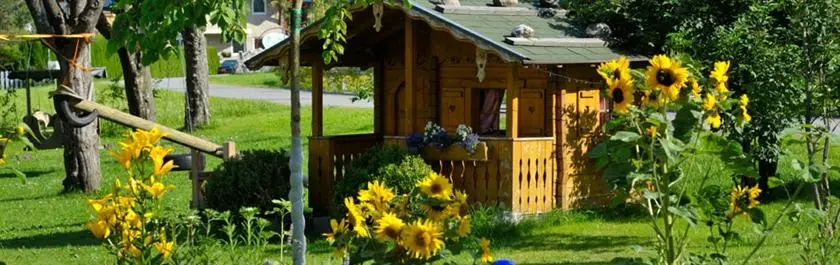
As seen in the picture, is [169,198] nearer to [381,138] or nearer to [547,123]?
[381,138]

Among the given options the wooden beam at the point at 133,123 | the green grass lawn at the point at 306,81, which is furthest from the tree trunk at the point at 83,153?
the green grass lawn at the point at 306,81

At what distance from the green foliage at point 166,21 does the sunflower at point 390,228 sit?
108 inches

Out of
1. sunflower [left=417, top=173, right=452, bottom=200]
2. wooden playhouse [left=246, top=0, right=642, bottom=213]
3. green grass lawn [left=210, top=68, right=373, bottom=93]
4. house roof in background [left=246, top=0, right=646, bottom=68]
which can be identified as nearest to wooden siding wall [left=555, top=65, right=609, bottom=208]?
wooden playhouse [left=246, top=0, right=642, bottom=213]

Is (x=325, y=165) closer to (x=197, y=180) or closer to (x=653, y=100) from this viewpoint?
(x=197, y=180)

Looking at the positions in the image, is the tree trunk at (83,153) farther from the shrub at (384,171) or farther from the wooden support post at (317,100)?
the shrub at (384,171)

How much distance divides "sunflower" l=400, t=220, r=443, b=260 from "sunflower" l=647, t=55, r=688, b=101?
49.7 inches

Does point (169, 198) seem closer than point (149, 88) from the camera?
Yes

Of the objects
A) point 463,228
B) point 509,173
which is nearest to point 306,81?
point 509,173

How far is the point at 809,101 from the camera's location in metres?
11.1

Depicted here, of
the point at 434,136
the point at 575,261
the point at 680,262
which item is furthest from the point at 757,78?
the point at 680,262

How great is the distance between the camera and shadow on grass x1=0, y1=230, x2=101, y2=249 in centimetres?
1378

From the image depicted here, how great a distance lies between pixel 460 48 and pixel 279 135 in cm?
1321

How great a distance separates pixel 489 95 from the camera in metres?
14.8

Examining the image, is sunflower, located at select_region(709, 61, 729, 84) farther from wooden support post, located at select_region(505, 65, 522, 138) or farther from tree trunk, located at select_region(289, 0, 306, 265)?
wooden support post, located at select_region(505, 65, 522, 138)
